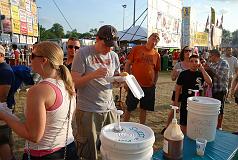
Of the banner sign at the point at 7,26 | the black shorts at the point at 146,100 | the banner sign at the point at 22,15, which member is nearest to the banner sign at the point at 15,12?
the banner sign at the point at 22,15

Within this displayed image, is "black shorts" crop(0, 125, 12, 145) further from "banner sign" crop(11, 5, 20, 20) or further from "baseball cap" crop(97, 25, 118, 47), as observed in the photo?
"banner sign" crop(11, 5, 20, 20)

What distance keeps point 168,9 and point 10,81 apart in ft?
22.5

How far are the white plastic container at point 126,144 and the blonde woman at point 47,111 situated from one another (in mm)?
319

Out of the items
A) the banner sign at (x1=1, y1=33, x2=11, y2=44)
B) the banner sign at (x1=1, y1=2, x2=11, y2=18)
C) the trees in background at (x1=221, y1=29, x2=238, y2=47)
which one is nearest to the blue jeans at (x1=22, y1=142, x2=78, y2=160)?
the banner sign at (x1=1, y1=33, x2=11, y2=44)

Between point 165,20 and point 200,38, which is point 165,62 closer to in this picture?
point 200,38

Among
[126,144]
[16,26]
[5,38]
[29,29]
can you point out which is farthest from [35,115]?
[29,29]

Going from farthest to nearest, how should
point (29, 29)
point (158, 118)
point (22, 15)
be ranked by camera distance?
point (29, 29) < point (22, 15) < point (158, 118)

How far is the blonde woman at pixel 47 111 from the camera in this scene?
1480 mm

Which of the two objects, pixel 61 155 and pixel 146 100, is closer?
pixel 61 155

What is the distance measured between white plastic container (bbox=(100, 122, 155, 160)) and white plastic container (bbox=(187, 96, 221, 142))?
0.76 metres

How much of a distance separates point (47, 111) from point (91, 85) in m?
1.03

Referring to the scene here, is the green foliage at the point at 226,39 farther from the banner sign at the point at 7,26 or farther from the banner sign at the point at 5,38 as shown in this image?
the banner sign at the point at 5,38

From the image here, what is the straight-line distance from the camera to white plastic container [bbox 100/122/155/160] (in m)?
1.42

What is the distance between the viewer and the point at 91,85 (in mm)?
2564
